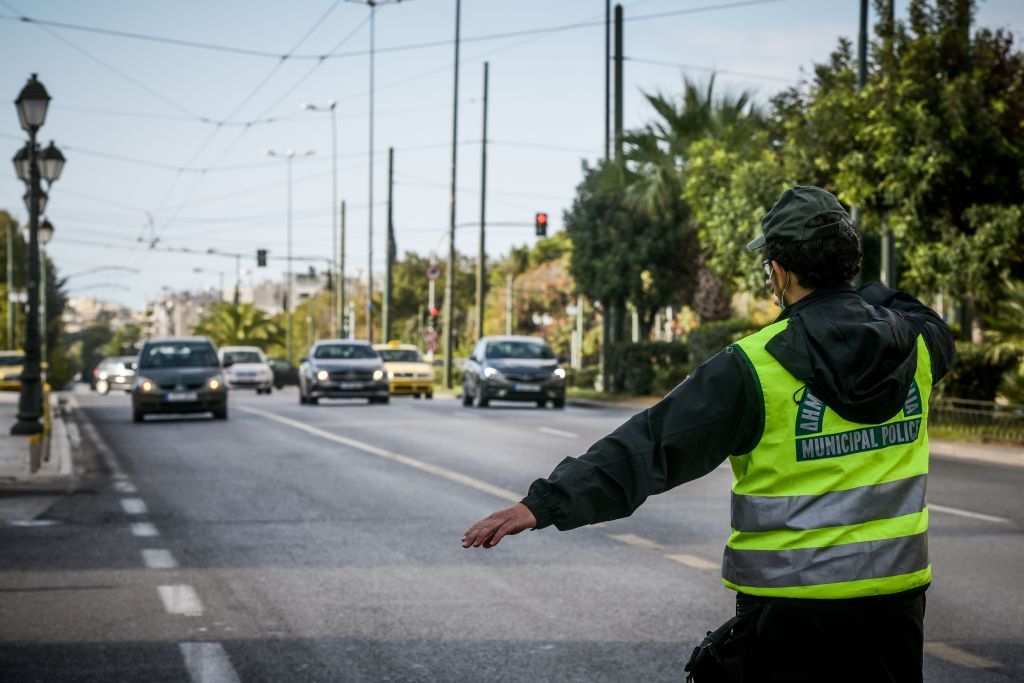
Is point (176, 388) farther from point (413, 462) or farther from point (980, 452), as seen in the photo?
point (980, 452)

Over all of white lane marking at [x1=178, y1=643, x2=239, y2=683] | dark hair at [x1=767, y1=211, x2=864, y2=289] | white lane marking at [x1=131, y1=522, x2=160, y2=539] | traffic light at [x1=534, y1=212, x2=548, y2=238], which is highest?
traffic light at [x1=534, y1=212, x2=548, y2=238]

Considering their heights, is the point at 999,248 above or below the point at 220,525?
above

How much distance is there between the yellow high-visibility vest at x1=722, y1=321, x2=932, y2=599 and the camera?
3.37 m

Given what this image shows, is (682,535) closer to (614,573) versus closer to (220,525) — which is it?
(614,573)

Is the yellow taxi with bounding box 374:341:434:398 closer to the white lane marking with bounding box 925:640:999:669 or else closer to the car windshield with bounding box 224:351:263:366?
the car windshield with bounding box 224:351:263:366

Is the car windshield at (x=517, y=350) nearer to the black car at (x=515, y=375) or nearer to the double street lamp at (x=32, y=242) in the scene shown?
the black car at (x=515, y=375)

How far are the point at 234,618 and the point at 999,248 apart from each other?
15.9m

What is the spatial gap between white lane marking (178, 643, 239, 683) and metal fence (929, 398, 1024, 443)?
15.8m

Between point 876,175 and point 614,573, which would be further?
point 876,175

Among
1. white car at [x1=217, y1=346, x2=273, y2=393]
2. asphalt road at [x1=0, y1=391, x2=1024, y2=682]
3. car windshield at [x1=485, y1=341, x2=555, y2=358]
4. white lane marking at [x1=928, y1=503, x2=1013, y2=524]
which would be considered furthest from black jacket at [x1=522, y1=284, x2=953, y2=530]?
white car at [x1=217, y1=346, x2=273, y2=393]

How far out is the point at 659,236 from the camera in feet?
134

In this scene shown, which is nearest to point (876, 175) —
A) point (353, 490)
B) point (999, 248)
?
point (999, 248)

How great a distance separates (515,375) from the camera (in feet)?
110

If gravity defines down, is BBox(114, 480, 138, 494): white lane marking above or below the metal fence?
below
